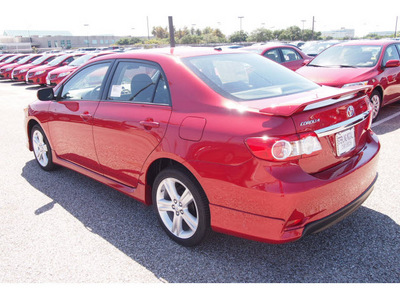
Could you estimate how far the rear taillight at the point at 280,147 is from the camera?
2.36 metres

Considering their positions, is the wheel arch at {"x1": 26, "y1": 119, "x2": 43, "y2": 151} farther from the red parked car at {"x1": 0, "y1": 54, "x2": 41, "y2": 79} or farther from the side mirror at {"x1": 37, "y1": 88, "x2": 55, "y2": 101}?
the red parked car at {"x1": 0, "y1": 54, "x2": 41, "y2": 79}

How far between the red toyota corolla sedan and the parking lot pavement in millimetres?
303

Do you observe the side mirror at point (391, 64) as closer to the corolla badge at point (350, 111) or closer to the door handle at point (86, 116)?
the corolla badge at point (350, 111)

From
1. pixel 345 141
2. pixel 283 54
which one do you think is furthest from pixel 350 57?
pixel 345 141

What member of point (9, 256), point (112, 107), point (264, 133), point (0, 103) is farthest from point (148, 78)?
point (0, 103)

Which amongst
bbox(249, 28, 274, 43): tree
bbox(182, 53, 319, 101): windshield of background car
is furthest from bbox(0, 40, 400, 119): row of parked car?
bbox(249, 28, 274, 43): tree

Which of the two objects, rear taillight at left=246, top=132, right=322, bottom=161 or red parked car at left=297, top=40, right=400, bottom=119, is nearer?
rear taillight at left=246, top=132, right=322, bottom=161

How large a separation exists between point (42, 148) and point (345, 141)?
13.1 feet

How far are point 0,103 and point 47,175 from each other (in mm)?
9271

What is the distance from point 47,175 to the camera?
16.4 feet

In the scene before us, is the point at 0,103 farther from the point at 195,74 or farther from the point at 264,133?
the point at 264,133

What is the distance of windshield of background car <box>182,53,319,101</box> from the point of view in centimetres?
293

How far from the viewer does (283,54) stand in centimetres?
1105

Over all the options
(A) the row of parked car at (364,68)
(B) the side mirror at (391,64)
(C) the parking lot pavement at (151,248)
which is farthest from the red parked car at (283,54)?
(C) the parking lot pavement at (151,248)
